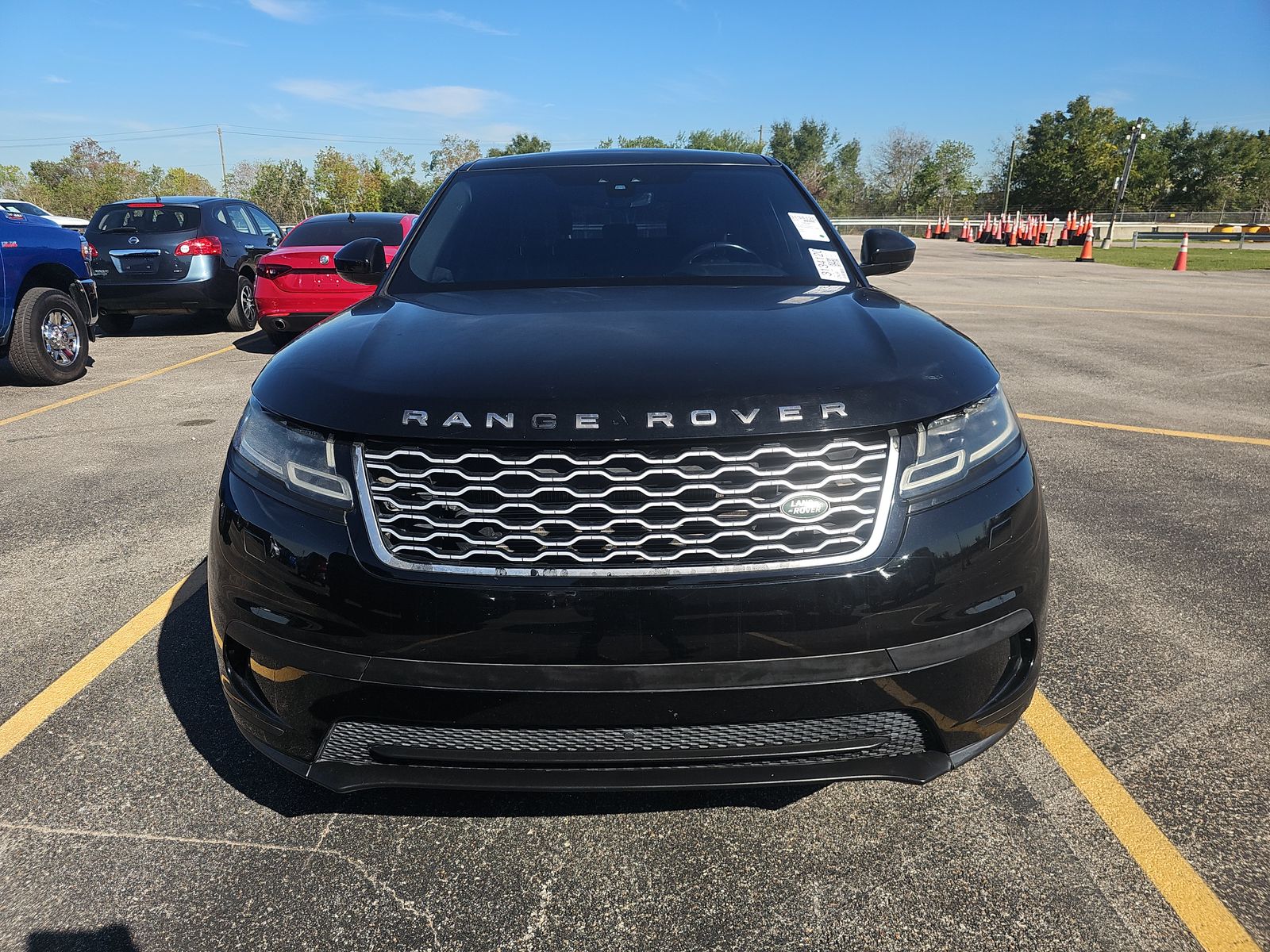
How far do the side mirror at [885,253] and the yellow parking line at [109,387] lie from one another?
660 centimetres

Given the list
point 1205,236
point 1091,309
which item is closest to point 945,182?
point 1205,236

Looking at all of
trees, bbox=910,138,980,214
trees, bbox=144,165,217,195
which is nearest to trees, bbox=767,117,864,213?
trees, bbox=910,138,980,214

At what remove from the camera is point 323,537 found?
1852 millimetres

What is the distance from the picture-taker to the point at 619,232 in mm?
3158

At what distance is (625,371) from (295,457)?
0.75 meters

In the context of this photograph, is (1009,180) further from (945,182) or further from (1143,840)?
(1143,840)

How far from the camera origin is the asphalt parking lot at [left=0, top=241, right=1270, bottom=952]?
6.36ft

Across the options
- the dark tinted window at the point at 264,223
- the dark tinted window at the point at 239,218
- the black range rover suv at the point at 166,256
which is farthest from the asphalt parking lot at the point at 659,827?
the dark tinted window at the point at 264,223

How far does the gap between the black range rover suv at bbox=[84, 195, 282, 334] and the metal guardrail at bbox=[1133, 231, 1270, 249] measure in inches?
1847

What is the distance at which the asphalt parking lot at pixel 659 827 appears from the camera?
1.94 metres

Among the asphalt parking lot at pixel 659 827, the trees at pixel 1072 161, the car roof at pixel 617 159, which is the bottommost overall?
the asphalt parking lot at pixel 659 827

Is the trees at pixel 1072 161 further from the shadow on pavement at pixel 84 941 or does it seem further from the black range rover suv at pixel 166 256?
the shadow on pavement at pixel 84 941

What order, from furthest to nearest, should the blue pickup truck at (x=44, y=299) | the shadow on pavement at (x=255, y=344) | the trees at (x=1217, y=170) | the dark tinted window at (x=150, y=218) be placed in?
the trees at (x=1217, y=170), the dark tinted window at (x=150, y=218), the shadow on pavement at (x=255, y=344), the blue pickup truck at (x=44, y=299)

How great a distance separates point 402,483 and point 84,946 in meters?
1.20
